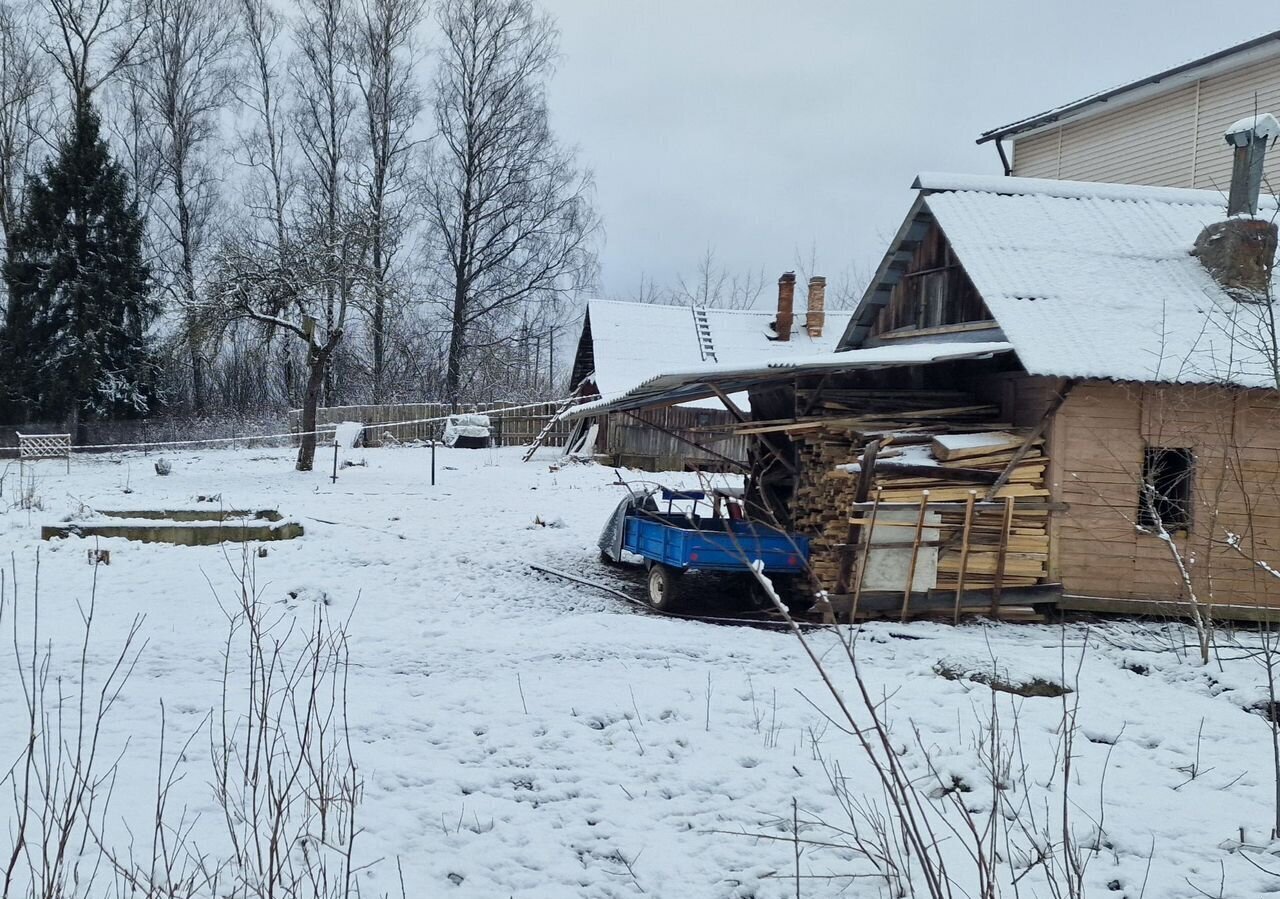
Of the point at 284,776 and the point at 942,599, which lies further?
the point at 942,599

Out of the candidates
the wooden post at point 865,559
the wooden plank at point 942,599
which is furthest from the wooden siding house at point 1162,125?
the wooden post at point 865,559

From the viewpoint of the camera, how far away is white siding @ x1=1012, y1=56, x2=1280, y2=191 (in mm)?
17781

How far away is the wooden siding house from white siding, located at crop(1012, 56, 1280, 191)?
0.02 meters

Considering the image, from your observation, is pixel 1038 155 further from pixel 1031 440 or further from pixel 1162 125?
pixel 1031 440

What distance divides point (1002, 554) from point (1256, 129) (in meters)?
6.55

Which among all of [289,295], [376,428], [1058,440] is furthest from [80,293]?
[1058,440]

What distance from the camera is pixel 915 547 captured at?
32.1 feet

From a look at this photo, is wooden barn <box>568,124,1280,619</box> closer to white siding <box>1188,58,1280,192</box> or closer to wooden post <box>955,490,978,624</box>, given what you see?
wooden post <box>955,490,978,624</box>

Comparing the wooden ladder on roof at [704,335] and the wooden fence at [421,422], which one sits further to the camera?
the wooden fence at [421,422]

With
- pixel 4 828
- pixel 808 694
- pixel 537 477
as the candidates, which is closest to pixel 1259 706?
pixel 808 694

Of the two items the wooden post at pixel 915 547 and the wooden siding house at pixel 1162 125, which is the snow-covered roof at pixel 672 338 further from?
the wooden post at pixel 915 547

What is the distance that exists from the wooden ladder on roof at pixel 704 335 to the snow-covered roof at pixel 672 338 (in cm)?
6

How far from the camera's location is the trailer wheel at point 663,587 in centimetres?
1061

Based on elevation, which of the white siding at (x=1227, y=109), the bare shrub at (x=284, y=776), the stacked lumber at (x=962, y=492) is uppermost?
the white siding at (x=1227, y=109)
